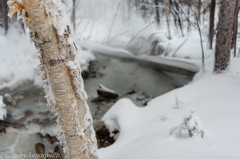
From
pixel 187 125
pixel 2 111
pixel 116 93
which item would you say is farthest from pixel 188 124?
pixel 2 111

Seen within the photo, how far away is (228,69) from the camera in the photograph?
4738 mm

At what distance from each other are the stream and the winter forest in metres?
0.02

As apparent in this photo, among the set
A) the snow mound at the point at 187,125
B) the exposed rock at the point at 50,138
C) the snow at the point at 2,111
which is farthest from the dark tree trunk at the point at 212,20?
the snow at the point at 2,111

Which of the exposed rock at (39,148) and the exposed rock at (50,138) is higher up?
the exposed rock at (39,148)

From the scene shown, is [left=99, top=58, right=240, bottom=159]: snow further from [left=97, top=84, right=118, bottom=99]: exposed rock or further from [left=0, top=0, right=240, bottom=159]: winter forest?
[left=97, top=84, right=118, bottom=99]: exposed rock

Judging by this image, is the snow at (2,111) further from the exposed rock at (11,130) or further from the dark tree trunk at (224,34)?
the dark tree trunk at (224,34)

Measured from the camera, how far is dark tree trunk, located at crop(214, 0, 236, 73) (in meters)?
4.36

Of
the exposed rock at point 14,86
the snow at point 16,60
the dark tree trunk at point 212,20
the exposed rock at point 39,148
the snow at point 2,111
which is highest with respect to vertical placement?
the dark tree trunk at point 212,20

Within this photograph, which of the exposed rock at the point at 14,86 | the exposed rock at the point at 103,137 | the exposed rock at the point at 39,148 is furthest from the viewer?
the exposed rock at the point at 14,86

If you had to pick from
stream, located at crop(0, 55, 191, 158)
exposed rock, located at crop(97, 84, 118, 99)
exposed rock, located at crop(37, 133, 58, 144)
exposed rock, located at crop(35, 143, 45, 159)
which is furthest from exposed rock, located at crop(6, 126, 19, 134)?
exposed rock, located at crop(97, 84, 118, 99)

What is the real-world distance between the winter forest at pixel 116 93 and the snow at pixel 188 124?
0.04 ft

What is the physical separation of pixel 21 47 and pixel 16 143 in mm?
4075

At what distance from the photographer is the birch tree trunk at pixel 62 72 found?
1.27m

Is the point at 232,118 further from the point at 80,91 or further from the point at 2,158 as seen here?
the point at 2,158
